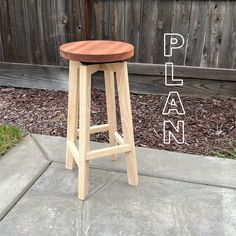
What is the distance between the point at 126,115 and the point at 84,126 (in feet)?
0.96

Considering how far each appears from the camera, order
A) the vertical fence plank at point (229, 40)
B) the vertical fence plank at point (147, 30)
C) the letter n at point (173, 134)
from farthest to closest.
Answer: the vertical fence plank at point (147, 30) < the vertical fence plank at point (229, 40) < the letter n at point (173, 134)

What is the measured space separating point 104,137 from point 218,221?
4.47ft

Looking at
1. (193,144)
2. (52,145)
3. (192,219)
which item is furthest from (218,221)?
(52,145)

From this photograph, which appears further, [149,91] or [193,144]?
[149,91]

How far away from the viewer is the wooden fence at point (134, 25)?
125 inches

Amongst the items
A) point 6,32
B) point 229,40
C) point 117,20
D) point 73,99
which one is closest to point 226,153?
point 229,40

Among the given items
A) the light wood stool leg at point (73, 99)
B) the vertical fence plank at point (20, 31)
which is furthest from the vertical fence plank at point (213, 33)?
the vertical fence plank at point (20, 31)

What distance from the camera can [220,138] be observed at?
284cm

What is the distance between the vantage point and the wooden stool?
1.76 m

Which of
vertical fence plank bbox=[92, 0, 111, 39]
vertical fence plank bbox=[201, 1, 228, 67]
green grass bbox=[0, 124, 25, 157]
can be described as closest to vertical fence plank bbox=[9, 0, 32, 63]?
vertical fence plank bbox=[92, 0, 111, 39]

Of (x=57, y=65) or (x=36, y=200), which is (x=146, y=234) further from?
(x=57, y=65)

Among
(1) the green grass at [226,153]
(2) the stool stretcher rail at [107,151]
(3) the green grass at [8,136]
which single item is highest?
(2) the stool stretcher rail at [107,151]

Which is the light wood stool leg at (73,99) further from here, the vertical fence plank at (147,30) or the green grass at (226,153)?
the vertical fence plank at (147,30)

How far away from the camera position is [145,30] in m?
3.32
